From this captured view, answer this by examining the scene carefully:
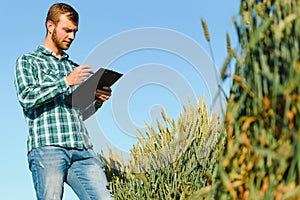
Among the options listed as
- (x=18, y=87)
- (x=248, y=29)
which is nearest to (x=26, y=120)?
(x=18, y=87)

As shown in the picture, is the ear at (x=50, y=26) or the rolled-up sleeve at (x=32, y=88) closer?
the rolled-up sleeve at (x=32, y=88)

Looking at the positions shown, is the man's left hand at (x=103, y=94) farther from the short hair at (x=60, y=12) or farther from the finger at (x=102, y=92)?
the short hair at (x=60, y=12)

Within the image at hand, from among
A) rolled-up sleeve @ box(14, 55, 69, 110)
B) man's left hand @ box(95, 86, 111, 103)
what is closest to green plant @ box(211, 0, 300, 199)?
rolled-up sleeve @ box(14, 55, 69, 110)

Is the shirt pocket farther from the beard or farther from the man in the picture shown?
the beard

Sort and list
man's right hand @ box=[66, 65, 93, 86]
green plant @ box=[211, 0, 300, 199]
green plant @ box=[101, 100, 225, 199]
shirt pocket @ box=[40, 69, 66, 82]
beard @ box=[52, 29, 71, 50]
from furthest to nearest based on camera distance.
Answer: green plant @ box=[101, 100, 225, 199] < beard @ box=[52, 29, 71, 50] < shirt pocket @ box=[40, 69, 66, 82] < man's right hand @ box=[66, 65, 93, 86] < green plant @ box=[211, 0, 300, 199]

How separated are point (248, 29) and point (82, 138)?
2023 mm

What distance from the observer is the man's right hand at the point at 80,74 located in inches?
127

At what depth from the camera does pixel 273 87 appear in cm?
149

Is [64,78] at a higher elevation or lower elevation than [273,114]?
higher

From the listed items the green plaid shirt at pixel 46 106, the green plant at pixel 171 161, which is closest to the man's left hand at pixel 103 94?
the green plaid shirt at pixel 46 106

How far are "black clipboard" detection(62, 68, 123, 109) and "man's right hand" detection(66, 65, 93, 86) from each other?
0.13ft

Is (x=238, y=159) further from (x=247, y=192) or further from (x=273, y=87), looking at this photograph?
(x=273, y=87)

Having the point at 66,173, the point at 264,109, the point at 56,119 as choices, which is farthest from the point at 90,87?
the point at 264,109

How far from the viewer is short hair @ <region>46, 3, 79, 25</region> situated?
363cm
